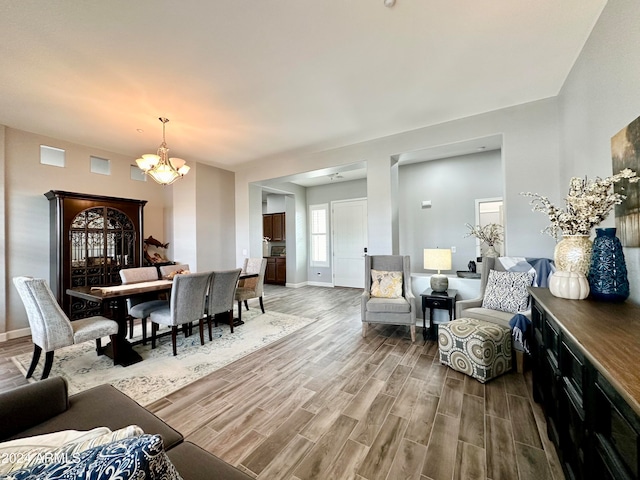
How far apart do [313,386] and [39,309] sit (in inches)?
103

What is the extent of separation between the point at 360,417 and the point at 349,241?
5.40 meters

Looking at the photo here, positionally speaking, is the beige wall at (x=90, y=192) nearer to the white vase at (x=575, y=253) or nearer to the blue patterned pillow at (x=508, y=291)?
the blue patterned pillow at (x=508, y=291)

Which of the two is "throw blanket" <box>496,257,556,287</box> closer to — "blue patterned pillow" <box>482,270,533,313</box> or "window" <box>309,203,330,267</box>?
"blue patterned pillow" <box>482,270,533,313</box>

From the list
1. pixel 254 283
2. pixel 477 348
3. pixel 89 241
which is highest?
pixel 89 241

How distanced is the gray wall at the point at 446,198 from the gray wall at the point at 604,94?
2274 mm

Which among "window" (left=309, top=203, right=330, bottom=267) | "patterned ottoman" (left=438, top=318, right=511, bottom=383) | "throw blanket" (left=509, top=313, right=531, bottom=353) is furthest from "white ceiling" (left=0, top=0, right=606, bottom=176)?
"window" (left=309, top=203, right=330, bottom=267)

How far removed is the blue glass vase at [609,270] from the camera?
1.48m

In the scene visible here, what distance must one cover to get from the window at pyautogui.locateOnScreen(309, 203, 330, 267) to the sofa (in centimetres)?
637

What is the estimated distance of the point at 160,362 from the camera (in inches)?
113

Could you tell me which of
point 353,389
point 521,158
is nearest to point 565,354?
point 353,389

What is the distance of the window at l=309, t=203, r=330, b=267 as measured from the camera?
299 inches

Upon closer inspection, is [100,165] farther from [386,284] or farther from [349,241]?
[349,241]

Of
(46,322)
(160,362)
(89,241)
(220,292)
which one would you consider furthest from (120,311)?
(89,241)

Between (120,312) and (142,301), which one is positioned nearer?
(120,312)
